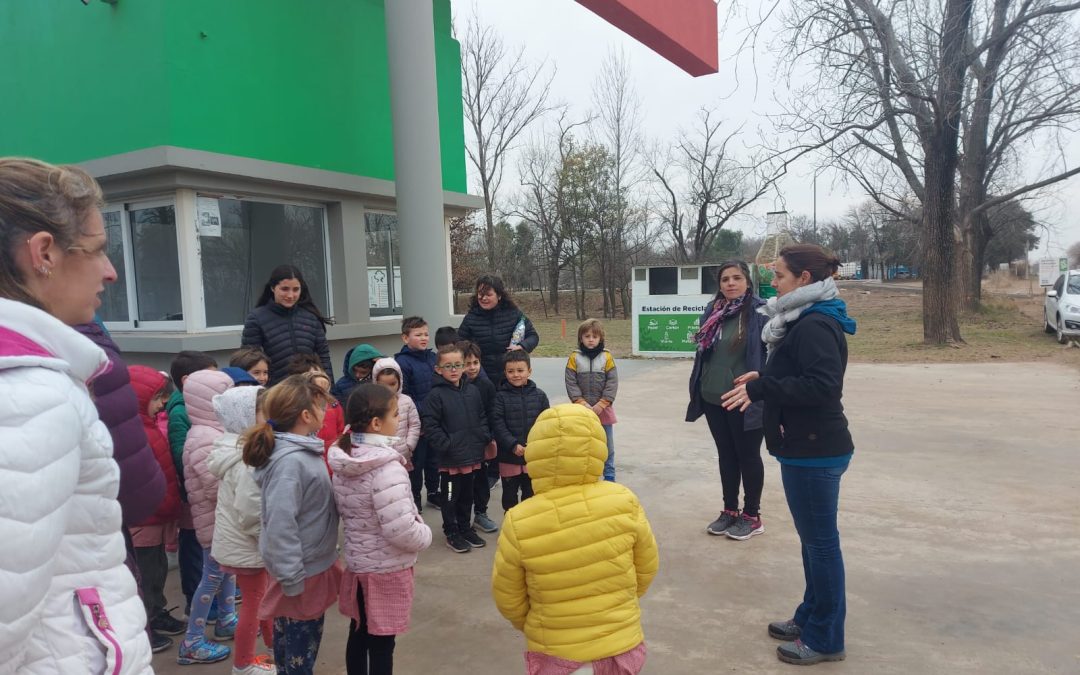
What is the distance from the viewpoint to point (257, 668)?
3.02 m

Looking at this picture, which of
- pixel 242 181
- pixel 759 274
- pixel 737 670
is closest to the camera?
pixel 737 670

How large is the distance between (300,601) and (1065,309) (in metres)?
17.6

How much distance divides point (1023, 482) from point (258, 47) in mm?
7347

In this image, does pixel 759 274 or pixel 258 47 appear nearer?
pixel 258 47

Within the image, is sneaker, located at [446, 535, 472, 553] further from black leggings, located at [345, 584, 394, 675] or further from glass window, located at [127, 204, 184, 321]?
glass window, located at [127, 204, 184, 321]

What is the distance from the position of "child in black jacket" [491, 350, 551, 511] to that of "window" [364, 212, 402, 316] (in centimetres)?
228

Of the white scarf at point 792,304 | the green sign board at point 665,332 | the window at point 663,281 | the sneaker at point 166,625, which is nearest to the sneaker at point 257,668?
the sneaker at point 166,625

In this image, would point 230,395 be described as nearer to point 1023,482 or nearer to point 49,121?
point 49,121

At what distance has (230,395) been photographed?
307cm

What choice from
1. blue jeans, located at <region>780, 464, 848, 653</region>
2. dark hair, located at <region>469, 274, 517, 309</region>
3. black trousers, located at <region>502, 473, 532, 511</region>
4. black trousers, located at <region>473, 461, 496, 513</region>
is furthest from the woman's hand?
dark hair, located at <region>469, 274, 517, 309</region>

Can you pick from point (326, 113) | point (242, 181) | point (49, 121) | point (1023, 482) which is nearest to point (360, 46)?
point (326, 113)

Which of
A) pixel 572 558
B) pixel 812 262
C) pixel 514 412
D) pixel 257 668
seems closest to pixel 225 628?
pixel 257 668

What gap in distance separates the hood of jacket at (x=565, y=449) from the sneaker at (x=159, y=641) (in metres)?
2.44

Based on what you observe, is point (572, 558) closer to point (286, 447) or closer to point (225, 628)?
point (286, 447)
